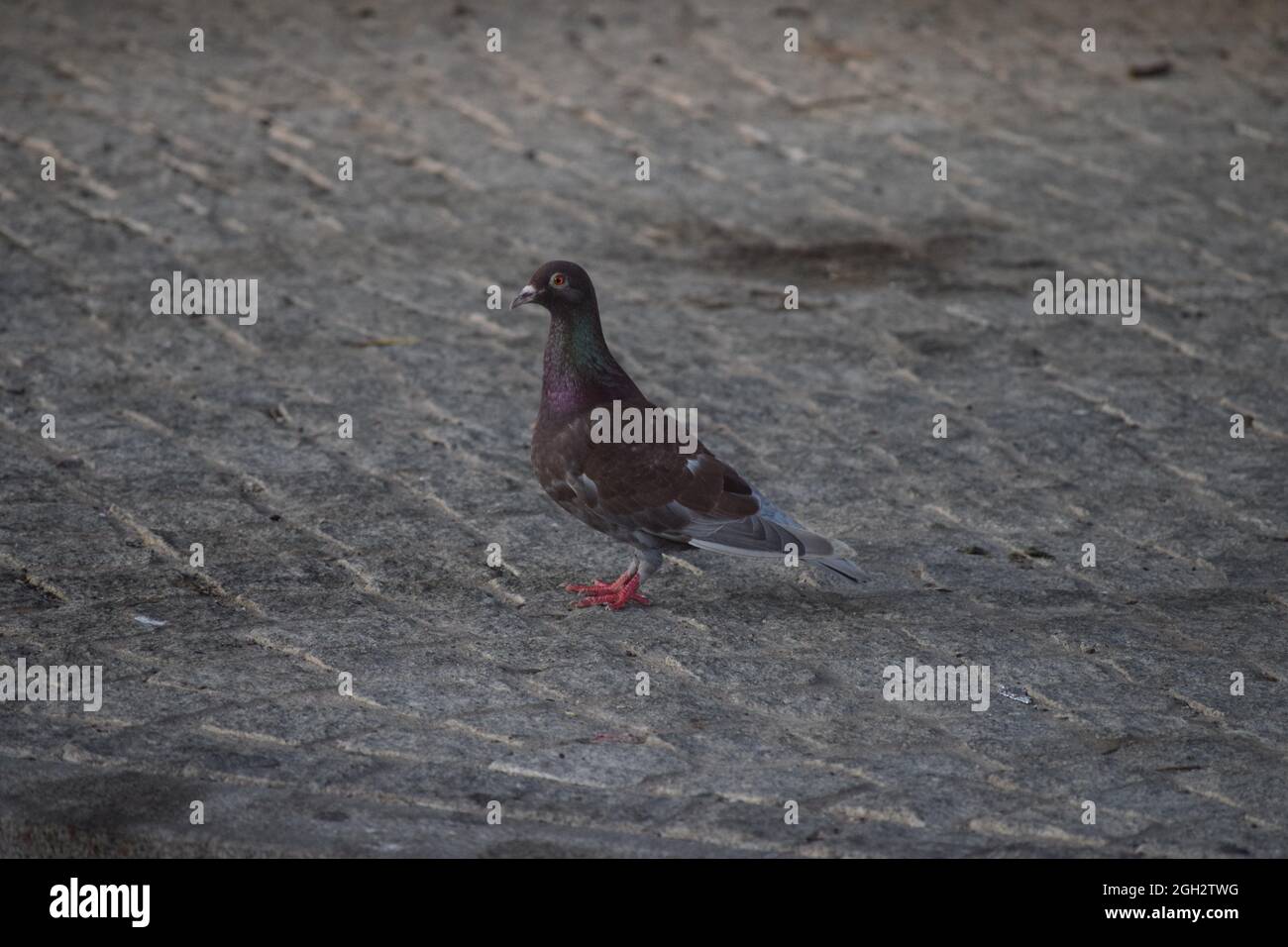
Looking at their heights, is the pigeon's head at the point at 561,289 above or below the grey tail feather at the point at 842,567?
above

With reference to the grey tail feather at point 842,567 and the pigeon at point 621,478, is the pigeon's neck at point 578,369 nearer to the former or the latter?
the pigeon at point 621,478

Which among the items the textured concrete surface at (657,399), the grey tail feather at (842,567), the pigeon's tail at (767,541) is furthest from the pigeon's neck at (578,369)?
the grey tail feather at (842,567)

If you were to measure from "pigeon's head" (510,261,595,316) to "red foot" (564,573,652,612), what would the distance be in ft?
2.79

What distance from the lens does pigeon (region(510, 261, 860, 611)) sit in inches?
202

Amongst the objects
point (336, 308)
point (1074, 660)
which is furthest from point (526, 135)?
point (1074, 660)

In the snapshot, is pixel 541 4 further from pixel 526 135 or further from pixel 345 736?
pixel 345 736

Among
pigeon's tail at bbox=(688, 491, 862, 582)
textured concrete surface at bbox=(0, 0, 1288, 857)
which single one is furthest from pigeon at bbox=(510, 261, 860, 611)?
textured concrete surface at bbox=(0, 0, 1288, 857)

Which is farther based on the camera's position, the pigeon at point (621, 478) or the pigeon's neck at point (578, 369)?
the pigeon's neck at point (578, 369)

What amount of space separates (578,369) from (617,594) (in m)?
0.70

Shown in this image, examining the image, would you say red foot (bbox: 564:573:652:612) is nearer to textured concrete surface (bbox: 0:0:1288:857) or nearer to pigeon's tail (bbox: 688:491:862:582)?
textured concrete surface (bbox: 0:0:1288:857)

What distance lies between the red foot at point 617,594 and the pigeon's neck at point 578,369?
55 cm

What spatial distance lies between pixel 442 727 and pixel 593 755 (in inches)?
16.9

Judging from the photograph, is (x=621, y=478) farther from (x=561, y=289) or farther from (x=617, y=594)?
(x=561, y=289)

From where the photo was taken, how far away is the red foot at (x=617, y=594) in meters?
5.35
